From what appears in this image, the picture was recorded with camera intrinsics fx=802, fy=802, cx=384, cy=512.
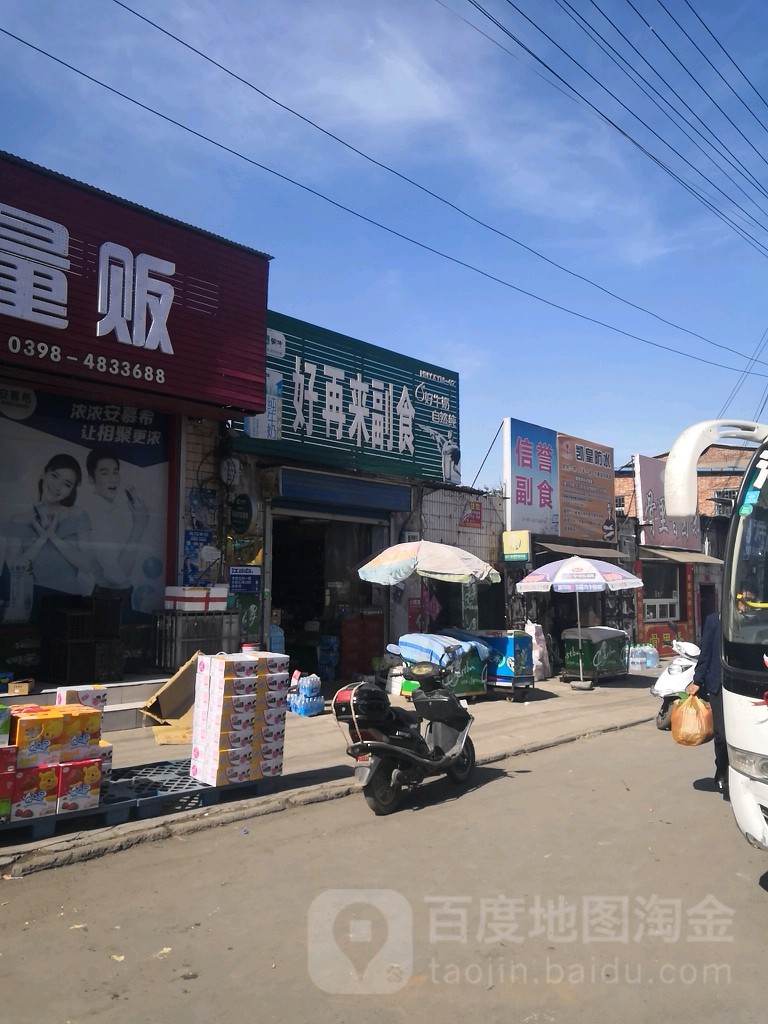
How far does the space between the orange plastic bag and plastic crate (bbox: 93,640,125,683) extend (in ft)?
23.2

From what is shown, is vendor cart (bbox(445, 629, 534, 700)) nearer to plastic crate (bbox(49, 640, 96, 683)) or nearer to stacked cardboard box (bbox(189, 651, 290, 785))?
plastic crate (bbox(49, 640, 96, 683))

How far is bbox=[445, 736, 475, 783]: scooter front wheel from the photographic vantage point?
7.85 m

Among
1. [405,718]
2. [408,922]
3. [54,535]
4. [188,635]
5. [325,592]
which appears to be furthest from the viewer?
[325,592]

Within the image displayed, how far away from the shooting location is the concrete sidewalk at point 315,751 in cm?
595

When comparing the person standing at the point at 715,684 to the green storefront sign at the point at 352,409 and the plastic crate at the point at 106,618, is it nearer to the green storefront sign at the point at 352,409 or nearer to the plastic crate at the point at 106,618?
the plastic crate at the point at 106,618

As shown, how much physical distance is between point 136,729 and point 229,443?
4645 mm

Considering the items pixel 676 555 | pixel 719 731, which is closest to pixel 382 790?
pixel 719 731

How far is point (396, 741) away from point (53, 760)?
2875 millimetres

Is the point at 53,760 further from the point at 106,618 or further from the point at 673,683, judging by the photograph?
the point at 673,683

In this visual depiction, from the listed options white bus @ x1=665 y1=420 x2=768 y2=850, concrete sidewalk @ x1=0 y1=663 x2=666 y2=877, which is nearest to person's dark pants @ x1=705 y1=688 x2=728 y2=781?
white bus @ x1=665 y1=420 x2=768 y2=850

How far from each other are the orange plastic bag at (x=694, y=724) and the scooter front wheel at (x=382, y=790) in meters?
2.82

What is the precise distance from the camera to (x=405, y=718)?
7453 mm

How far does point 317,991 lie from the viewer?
3865 mm

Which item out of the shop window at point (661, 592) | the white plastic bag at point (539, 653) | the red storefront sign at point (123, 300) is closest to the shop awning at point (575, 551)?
the white plastic bag at point (539, 653)
